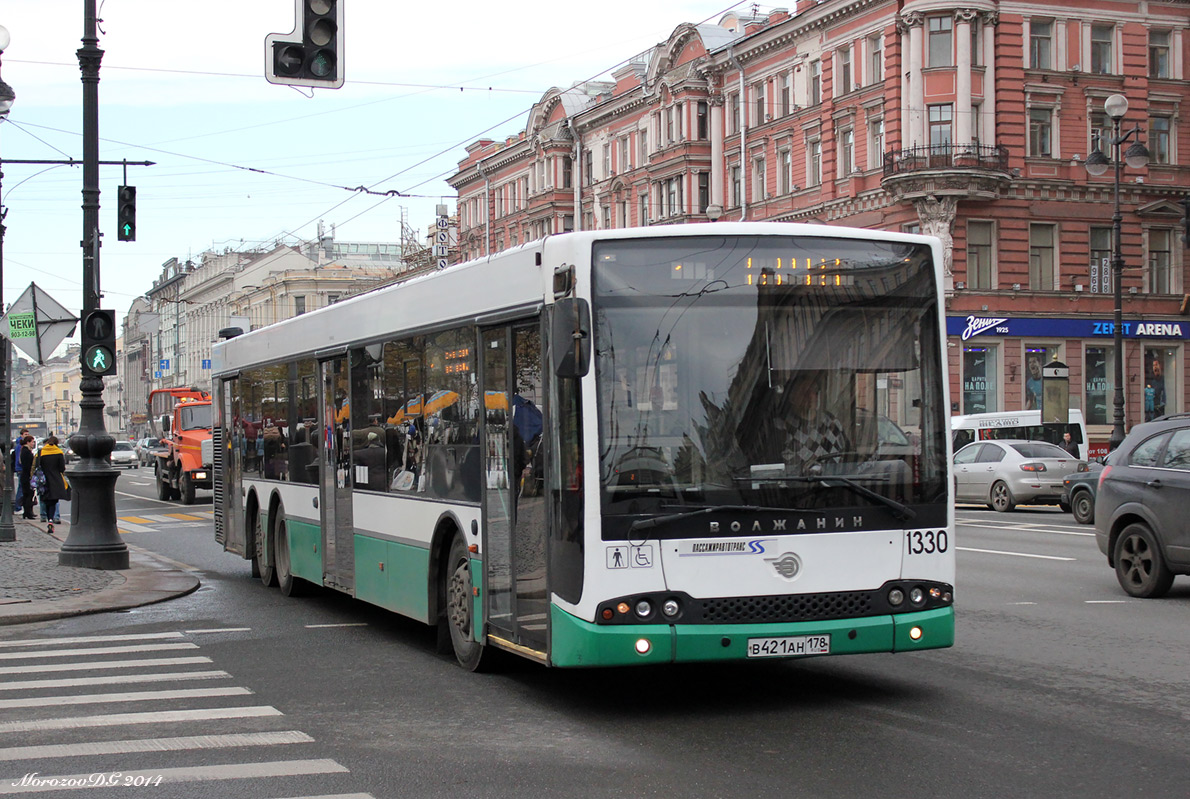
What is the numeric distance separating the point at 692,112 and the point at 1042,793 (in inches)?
2216

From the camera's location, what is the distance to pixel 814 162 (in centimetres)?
5406

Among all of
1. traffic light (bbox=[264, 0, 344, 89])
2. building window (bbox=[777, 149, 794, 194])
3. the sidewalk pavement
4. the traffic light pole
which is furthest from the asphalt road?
building window (bbox=[777, 149, 794, 194])

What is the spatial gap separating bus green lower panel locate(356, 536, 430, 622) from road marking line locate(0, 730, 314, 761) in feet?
9.04

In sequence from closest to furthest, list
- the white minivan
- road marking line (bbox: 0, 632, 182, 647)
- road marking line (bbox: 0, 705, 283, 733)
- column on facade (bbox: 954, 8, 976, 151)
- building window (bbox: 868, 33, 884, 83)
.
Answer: road marking line (bbox: 0, 705, 283, 733) → road marking line (bbox: 0, 632, 182, 647) → the white minivan → column on facade (bbox: 954, 8, 976, 151) → building window (bbox: 868, 33, 884, 83)

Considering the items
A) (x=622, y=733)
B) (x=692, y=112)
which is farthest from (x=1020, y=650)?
(x=692, y=112)

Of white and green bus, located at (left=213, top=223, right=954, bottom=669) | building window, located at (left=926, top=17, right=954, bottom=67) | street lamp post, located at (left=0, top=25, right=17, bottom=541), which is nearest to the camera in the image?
white and green bus, located at (left=213, top=223, right=954, bottom=669)

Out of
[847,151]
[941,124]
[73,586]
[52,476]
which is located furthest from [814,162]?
[73,586]

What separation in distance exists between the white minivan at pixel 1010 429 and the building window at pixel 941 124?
11618 millimetres

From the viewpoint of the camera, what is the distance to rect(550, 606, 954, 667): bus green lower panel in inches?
310

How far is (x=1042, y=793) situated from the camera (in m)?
6.27

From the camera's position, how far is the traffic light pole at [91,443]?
17656 millimetres

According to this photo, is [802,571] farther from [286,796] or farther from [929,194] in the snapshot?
[929,194]

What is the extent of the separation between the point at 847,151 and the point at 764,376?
4545 cm

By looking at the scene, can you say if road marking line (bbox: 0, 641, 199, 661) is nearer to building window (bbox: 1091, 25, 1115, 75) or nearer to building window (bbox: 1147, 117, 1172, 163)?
building window (bbox: 1091, 25, 1115, 75)
